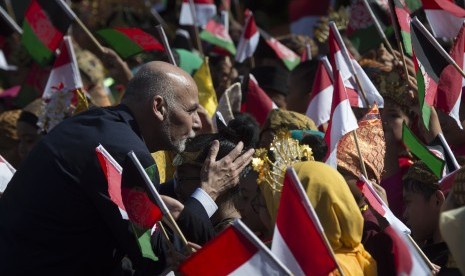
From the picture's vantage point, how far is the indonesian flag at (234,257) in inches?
169

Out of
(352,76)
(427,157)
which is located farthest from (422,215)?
(352,76)

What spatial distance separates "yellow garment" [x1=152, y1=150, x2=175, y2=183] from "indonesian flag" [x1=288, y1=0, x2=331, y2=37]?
17.8ft

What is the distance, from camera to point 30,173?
5.13 metres

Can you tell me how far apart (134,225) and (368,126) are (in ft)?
5.88

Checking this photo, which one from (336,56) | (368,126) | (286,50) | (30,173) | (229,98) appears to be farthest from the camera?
(286,50)

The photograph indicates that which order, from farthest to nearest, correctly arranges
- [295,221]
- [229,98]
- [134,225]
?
[229,98]
[134,225]
[295,221]

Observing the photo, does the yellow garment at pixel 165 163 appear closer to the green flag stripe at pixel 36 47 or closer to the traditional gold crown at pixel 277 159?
the traditional gold crown at pixel 277 159

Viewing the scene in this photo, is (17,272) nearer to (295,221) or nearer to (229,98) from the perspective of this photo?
(295,221)

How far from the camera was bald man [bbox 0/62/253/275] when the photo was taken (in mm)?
4980

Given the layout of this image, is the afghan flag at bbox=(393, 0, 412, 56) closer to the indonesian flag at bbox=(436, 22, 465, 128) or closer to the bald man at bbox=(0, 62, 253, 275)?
the indonesian flag at bbox=(436, 22, 465, 128)

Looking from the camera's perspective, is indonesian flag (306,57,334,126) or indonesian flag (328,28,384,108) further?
indonesian flag (306,57,334,126)

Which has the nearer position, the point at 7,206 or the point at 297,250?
the point at 297,250

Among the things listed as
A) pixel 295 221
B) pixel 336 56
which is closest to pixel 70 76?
pixel 336 56

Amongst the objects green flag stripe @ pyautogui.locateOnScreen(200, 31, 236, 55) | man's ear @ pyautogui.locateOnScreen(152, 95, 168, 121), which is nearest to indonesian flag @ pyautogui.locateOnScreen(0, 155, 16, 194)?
man's ear @ pyautogui.locateOnScreen(152, 95, 168, 121)
